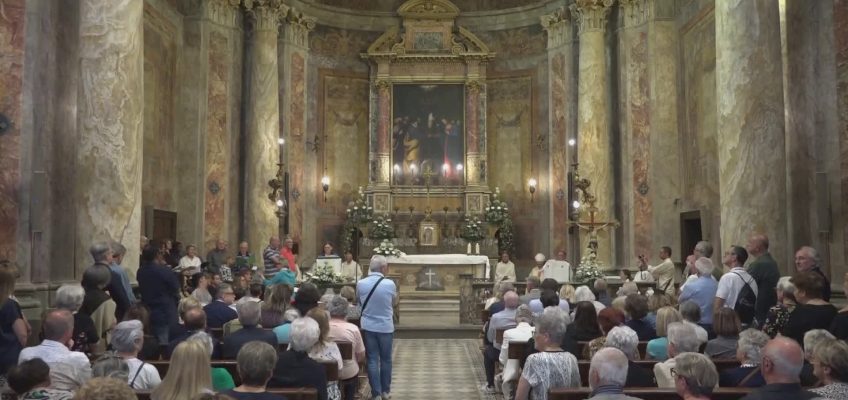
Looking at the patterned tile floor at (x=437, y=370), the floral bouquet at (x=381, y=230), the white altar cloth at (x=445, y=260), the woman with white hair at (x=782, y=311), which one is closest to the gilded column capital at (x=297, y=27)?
the floral bouquet at (x=381, y=230)

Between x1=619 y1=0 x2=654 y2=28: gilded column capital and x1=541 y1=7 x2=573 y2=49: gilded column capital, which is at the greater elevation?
x1=541 y1=7 x2=573 y2=49: gilded column capital

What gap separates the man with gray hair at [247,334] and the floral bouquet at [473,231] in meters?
17.1

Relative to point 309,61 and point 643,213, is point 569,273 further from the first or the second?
point 309,61

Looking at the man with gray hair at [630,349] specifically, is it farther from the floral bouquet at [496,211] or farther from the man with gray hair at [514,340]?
the floral bouquet at [496,211]

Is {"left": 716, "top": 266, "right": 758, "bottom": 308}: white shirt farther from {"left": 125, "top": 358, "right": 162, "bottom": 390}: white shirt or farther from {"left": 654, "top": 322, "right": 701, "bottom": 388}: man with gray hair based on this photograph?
{"left": 125, "top": 358, "right": 162, "bottom": 390}: white shirt

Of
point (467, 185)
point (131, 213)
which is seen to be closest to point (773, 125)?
point (131, 213)

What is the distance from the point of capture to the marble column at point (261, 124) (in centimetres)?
2120

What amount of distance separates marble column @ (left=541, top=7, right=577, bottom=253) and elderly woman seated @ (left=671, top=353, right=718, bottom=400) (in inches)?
761

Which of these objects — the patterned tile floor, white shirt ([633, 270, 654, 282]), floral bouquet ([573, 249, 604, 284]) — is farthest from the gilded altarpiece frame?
the patterned tile floor

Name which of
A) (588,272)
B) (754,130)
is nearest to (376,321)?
(754,130)

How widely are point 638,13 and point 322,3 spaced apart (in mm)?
10072

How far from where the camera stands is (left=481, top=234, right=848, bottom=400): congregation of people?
445cm

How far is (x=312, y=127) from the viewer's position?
25203 mm

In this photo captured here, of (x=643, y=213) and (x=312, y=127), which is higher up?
(x=312, y=127)
